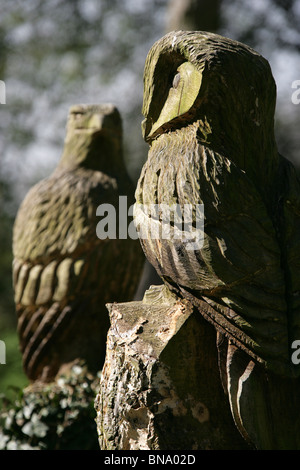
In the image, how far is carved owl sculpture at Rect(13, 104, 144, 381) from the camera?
12.2 ft

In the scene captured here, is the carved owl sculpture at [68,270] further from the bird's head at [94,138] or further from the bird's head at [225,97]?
the bird's head at [225,97]

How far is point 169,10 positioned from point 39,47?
310 centimetres

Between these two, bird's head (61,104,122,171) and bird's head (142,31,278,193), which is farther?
bird's head (61,104,122,171)

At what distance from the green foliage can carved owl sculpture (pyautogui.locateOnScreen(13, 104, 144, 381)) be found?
0.37 m

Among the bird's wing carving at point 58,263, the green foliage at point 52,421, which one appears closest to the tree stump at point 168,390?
the green foliage at point 52,421

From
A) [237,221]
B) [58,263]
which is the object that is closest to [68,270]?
[58,263]

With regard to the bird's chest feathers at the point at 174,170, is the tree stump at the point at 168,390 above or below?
below

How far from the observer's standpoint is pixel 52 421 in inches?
129

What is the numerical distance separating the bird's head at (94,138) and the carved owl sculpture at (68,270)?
0.13 ft

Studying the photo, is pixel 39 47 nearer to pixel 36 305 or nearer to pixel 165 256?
pixel 36 305

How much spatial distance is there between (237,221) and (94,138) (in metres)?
2.48

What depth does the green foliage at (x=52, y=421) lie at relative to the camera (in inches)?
125

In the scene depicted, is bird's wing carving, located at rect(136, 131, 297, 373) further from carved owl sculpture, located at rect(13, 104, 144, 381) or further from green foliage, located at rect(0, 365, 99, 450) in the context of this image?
carved owl sculpture, located at rect(13, 104, 144, 381)

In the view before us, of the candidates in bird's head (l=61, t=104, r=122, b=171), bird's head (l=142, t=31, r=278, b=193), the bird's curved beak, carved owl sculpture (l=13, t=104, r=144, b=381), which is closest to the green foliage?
carved owl sculpture (l=13, t=104, r=144, b=381)
